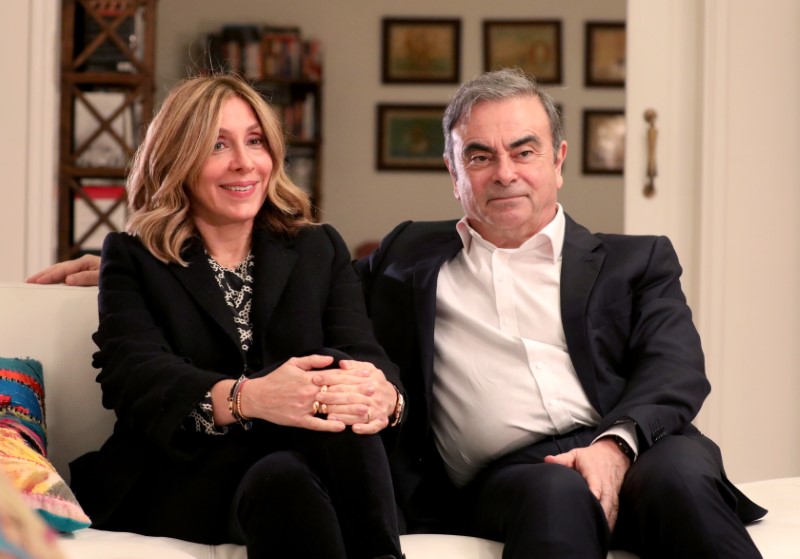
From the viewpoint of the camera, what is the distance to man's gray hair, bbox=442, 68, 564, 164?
2.12 metres

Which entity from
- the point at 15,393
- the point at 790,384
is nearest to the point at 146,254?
the point at 15,393

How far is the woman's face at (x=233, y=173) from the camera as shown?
1.97m

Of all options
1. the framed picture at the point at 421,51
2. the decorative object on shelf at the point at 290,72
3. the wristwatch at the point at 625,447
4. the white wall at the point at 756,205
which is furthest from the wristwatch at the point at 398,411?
the framed picture at the point at 421,51

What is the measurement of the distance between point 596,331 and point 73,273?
1.06 meters

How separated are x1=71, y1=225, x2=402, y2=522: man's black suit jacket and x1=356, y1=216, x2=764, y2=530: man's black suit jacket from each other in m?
0.11

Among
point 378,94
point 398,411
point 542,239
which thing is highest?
point 378,94

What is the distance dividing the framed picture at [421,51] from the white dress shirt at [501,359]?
4.36 m

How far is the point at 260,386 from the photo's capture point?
172 cm

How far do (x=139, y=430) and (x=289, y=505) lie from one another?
14.6 inches

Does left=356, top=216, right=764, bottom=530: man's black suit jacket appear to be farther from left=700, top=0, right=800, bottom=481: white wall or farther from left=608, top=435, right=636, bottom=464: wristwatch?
left=700, top=0, right=800, bottom=481: white wall

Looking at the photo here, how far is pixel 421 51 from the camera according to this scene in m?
6.36

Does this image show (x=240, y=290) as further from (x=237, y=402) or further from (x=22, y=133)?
(x=22, y=133)

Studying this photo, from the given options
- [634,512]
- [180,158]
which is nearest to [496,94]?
[180,158]

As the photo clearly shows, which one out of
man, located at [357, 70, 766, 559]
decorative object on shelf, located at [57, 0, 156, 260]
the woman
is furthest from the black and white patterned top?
decorative object on shelf, located at [57, 0, 156, 260]
